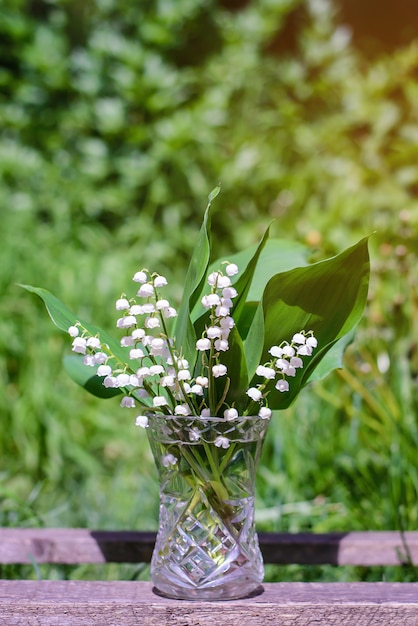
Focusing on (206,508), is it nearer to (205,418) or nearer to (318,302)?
(205,418)

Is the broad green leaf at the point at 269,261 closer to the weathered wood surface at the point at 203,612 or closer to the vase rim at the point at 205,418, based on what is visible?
the vase rim at the point at 205,418

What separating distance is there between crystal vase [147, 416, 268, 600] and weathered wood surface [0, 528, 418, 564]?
0.95 ft

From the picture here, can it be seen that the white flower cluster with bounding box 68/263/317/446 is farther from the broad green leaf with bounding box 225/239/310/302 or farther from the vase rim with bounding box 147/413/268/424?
A: the broad green leaf with bounding box 225/239/310/302

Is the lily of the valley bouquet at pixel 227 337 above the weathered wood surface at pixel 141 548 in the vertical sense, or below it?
above

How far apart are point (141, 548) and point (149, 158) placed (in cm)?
186

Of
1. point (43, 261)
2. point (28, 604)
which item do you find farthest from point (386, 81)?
point (28, 604)

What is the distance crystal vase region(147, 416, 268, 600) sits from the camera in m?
0.88

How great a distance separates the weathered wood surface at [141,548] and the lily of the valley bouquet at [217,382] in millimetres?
291

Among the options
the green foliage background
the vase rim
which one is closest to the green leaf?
the vase rim

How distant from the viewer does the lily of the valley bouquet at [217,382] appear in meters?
0.86

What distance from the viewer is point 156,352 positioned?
0.87 metres

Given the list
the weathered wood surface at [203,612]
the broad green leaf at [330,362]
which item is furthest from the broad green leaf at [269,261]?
the weathered wood surface at [203,612]

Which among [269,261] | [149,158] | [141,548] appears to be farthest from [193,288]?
[149,158]

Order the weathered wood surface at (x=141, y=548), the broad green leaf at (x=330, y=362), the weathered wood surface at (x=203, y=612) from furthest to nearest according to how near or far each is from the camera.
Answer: the weathered wood surface at (x=141, y=548) → the broad green leaf at (x=330, y=362) → the weathered wood surface at (x=203, y=612)
